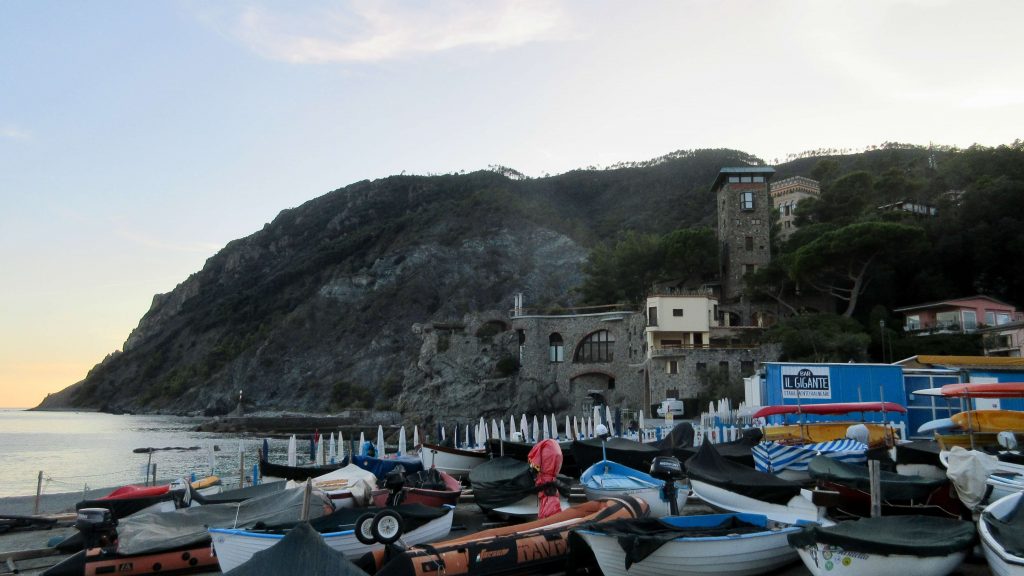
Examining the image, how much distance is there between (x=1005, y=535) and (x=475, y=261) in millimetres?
83770

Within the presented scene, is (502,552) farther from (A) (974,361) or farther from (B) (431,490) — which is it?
(A) (974,361)

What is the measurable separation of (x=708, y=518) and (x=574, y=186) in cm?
11700

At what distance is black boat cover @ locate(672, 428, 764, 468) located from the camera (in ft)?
58.1

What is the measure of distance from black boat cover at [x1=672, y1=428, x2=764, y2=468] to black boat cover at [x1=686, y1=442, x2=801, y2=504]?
4.43 m

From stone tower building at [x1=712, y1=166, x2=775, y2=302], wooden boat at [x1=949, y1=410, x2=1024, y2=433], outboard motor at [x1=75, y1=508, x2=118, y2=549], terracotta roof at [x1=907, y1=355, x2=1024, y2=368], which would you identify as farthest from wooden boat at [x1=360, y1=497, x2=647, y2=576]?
stone tower building at [x1=712, y1=166, x2=775, y2=302]

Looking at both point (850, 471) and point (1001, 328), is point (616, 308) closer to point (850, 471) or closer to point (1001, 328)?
point (1001, 328)

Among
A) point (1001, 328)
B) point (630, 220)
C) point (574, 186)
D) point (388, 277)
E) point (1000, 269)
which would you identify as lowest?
point (1001, 328)

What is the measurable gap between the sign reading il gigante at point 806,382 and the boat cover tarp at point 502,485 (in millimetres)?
16680

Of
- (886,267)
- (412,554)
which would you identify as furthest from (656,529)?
(886,267)

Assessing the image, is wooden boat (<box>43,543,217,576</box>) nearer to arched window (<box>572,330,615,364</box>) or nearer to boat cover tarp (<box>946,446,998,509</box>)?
boat cover tarp (<box>946,446,998,509</box>)

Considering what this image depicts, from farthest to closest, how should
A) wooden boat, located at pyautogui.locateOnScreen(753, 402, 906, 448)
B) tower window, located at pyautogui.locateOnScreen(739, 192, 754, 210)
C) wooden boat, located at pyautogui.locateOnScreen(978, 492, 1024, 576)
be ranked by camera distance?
1. tower window, located at pyautogui.locateOnScreen(739, 192, 754, 210)
2. wooden boat, located at pyautogui.locateOnScreen(753, 402, 906, 448)
3. wooden boat, located at pyautogui.locateOnScreen(978, 492, 1024, 576)

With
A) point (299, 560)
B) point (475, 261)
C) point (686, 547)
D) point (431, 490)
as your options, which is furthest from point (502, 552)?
point (475, 261)

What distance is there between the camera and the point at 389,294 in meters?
90.9

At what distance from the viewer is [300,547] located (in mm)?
7199
